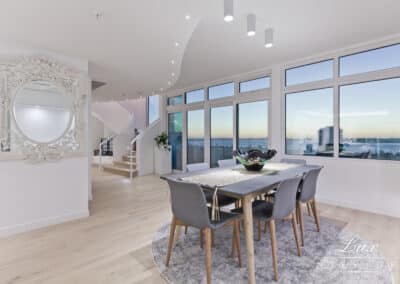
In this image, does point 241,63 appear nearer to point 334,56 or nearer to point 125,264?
point 334,56

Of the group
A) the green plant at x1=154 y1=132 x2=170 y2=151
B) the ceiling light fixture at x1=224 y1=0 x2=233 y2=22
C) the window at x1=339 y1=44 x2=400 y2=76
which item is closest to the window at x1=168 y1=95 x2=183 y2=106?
the green plant at x1=154 y1=132 x2=170 y2=151

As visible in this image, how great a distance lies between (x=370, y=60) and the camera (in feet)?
12.3

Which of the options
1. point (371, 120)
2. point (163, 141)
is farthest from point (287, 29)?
point (163, 141)

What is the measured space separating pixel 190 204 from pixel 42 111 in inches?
104

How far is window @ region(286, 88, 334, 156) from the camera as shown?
423 centimetres

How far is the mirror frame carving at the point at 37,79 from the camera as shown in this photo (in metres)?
2.94

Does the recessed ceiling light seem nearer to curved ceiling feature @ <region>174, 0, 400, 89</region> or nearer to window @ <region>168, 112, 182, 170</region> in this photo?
curved ceiling feature @ <region>174, 0, 400, 89</region>

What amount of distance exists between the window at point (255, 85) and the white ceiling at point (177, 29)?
2.40 feet

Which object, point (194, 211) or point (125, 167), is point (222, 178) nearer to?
point (194, 211)

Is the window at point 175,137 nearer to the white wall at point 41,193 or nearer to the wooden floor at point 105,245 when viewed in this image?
the wooden floor at point 105,245

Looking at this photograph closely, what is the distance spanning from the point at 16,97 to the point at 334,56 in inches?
196

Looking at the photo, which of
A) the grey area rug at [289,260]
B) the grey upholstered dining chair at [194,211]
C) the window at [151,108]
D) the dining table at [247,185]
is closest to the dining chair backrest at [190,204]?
the grey upholstered dining chair at [194,211]

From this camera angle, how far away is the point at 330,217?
3.50 metres

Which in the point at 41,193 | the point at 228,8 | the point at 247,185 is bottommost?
the point at 41,193
